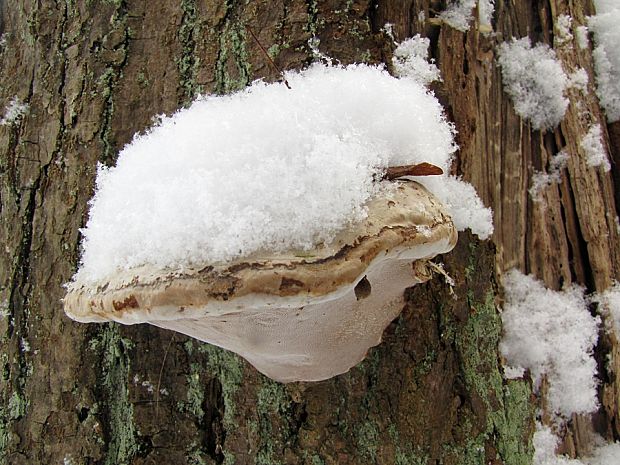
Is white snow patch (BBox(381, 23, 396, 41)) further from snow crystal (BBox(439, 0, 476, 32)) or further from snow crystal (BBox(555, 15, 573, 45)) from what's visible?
snow crystal (BBox(555, 15, 573, 45))

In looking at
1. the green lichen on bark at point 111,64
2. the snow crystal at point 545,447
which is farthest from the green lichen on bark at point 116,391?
the snow crystal at point 545,447

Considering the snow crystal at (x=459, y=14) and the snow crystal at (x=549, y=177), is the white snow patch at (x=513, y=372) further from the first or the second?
the snow crystal at (x=459, y=14)

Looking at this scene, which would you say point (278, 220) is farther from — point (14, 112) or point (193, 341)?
point (14, 112)

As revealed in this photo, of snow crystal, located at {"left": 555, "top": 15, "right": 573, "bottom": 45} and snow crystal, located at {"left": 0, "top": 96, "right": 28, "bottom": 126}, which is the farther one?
snow crystal, located at {"left": 555, "top": 15, "right": 573, "bottom": 45}

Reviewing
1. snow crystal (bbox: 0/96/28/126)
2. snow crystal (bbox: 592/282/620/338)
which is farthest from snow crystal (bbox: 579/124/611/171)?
snow crystal (bbox: 0/96/28/126)

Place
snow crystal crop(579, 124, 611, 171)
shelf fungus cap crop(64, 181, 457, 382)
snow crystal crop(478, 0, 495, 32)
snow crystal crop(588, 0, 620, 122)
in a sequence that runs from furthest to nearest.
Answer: snow crystal crop(588, 0, 620, 122)
snow crystal crop(579, 124, 611, 171)
snow crystal crop(478, 0, 495, 32)
shelf fungus cap crop(64, 181, 457, 382)

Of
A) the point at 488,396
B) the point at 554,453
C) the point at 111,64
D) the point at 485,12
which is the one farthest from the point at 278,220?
the point at 554,453

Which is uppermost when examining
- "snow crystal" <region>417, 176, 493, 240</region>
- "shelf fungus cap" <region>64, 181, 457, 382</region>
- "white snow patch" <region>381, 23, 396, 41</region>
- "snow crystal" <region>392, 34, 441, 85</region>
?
"white snow patch" <region>381, 23, 396, 41</region>
